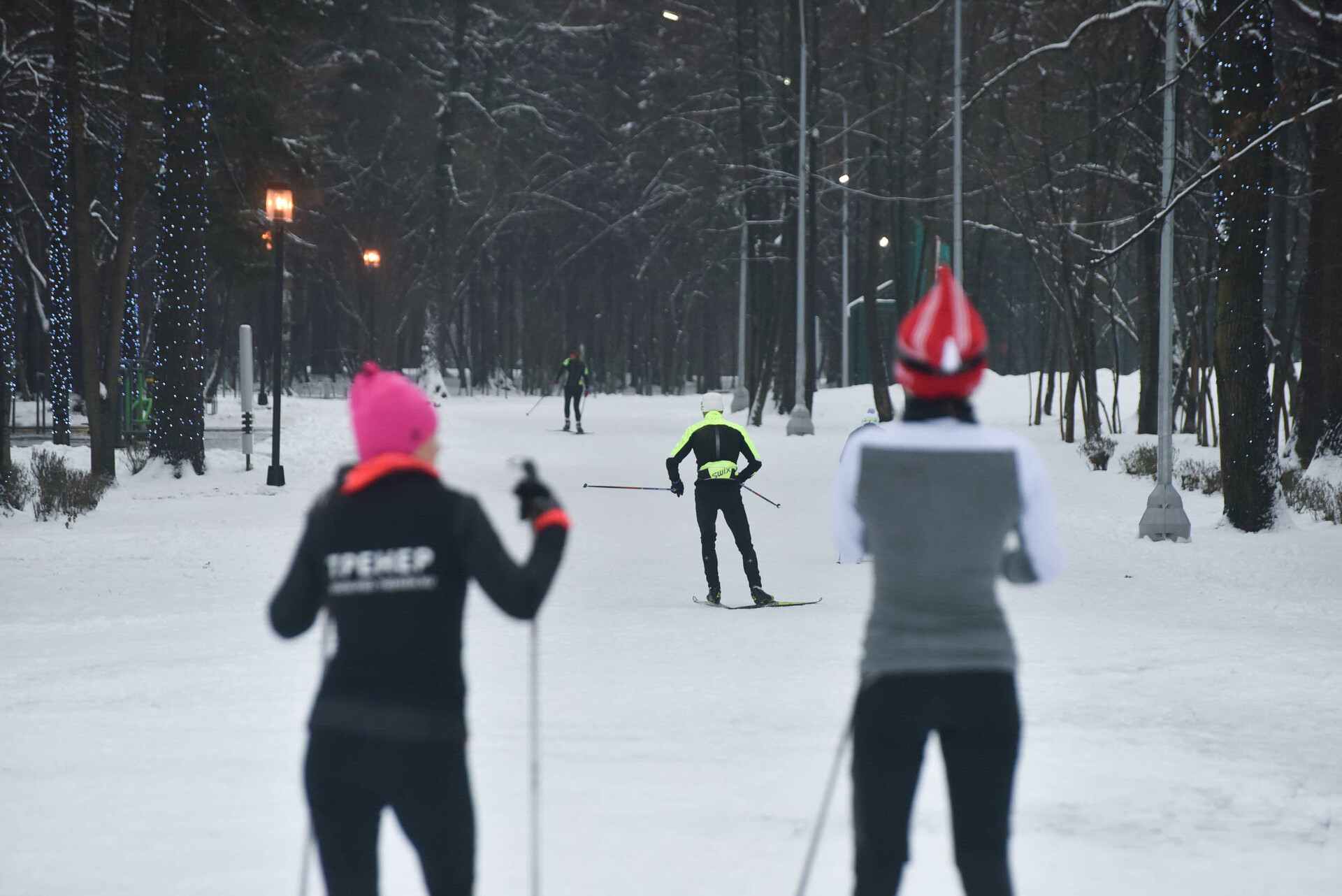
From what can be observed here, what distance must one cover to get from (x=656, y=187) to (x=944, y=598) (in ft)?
173

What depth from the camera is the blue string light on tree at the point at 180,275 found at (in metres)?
21.2

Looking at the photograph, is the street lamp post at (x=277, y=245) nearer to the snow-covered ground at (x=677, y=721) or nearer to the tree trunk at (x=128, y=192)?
the tree trunk at (x=128, y=192)

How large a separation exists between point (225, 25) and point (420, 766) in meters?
20.2

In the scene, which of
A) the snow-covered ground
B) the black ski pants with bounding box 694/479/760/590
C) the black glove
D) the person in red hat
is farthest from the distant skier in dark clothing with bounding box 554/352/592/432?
the person in red hat

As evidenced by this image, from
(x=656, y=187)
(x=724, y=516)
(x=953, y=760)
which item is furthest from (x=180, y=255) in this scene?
(x=656, y=187)

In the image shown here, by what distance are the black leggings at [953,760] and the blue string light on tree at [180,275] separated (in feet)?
64.0

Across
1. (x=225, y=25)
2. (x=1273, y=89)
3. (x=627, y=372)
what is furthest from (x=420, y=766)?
(x=627, y=372)

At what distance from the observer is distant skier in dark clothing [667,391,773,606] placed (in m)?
11.4

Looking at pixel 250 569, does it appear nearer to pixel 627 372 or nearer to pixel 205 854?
pixel 205 854

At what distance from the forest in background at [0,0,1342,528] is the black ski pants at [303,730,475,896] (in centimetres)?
1210

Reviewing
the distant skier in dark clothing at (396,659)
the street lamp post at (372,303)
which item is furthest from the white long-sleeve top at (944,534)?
the street lamp post at (372,303)

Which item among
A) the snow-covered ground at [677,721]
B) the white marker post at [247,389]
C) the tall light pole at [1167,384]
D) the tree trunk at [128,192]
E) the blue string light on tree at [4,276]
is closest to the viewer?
the snow-covered ground at [677,721]

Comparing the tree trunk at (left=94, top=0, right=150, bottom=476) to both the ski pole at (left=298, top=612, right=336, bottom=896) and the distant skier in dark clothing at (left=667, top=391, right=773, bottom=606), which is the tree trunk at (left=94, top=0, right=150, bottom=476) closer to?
the distant skier in dark clothing at (left=667, top=391, right=773, bottom=606)

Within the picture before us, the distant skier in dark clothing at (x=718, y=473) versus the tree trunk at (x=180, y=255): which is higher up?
the tree trunk at (x=180, y=255)
